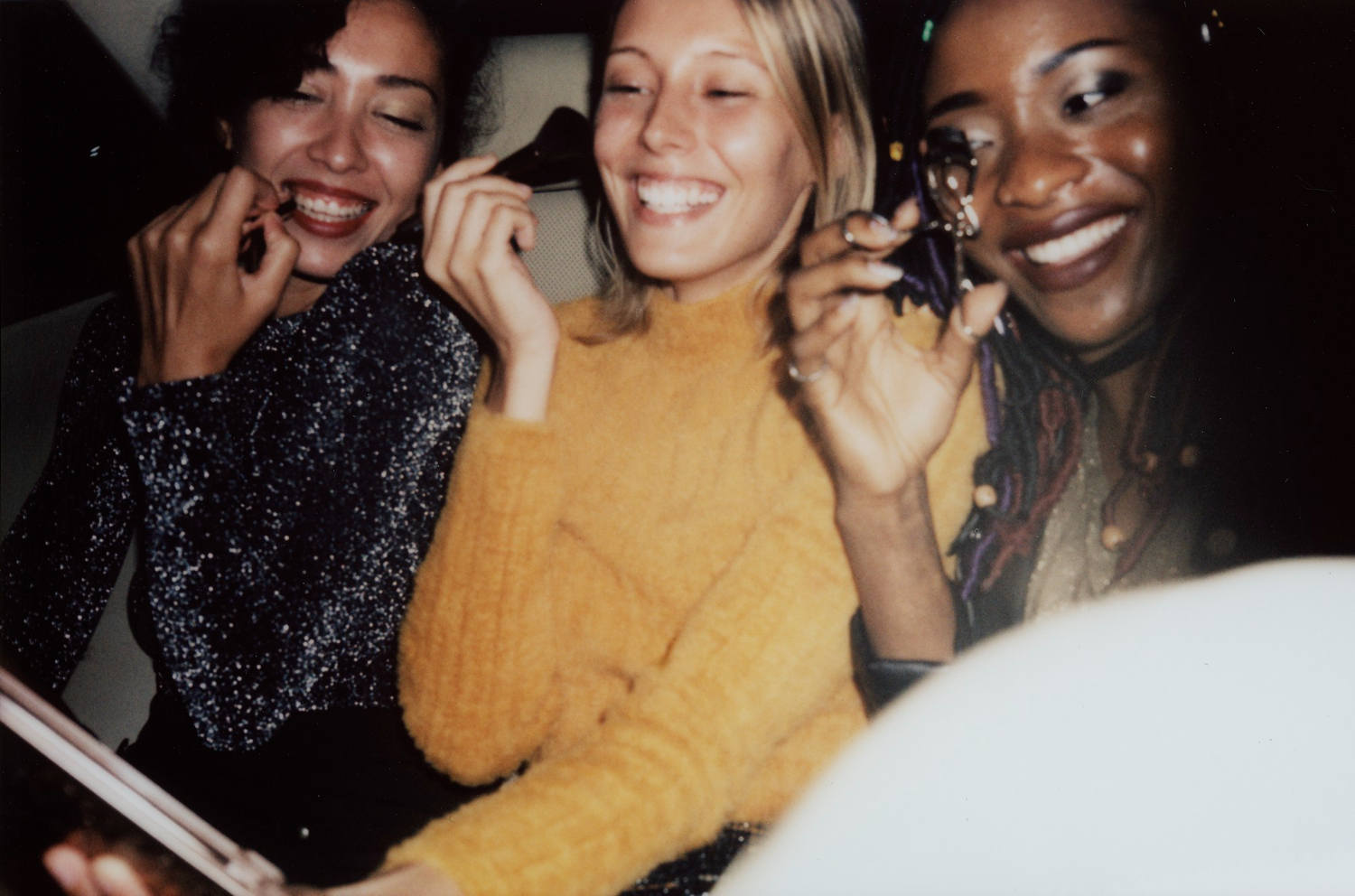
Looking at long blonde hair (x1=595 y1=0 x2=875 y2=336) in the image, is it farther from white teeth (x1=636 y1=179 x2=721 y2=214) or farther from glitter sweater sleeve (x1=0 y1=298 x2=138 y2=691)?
glitter sweater sleeve (x1=0 y1=298 x2=138 y2=691)

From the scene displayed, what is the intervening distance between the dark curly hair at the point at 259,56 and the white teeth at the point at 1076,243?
49 cm

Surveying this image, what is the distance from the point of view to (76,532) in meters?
0.88

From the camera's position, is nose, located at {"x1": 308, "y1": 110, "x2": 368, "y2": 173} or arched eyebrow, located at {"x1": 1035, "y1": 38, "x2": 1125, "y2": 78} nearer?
arched eyebrow, located at {"x1": 1035, "y1": 38, "x2": 1125, "y2": 78}

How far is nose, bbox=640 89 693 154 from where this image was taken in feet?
2.28

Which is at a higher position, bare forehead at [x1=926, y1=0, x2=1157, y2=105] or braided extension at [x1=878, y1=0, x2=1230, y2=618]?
Result: bare forehead at [x1=926, y1=0, x2=1157, y2=105]

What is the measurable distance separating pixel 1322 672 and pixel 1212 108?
413 millimetres

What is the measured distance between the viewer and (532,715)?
792 mm

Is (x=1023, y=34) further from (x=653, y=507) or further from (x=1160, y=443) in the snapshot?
(x=653, y=507)

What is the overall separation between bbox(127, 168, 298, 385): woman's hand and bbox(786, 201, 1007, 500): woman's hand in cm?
46

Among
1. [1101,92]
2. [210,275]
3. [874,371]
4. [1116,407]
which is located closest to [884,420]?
[874,371]

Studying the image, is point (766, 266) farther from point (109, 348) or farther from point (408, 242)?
point (109, 348)

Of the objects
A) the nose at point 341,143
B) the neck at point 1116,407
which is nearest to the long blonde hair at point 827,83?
the neck at point 1116,407

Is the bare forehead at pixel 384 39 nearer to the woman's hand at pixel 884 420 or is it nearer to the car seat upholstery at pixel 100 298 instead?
the car seat upholstery at pixel 100 298

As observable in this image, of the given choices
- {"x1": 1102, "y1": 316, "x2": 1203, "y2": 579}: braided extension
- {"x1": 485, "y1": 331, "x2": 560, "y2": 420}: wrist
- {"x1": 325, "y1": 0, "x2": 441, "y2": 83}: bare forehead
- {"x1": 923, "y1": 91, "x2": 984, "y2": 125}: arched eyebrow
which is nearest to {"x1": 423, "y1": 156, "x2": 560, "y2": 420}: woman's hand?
{"x1": 485, "y1": 331, "x2": 560, "y2": 420}: wrist
